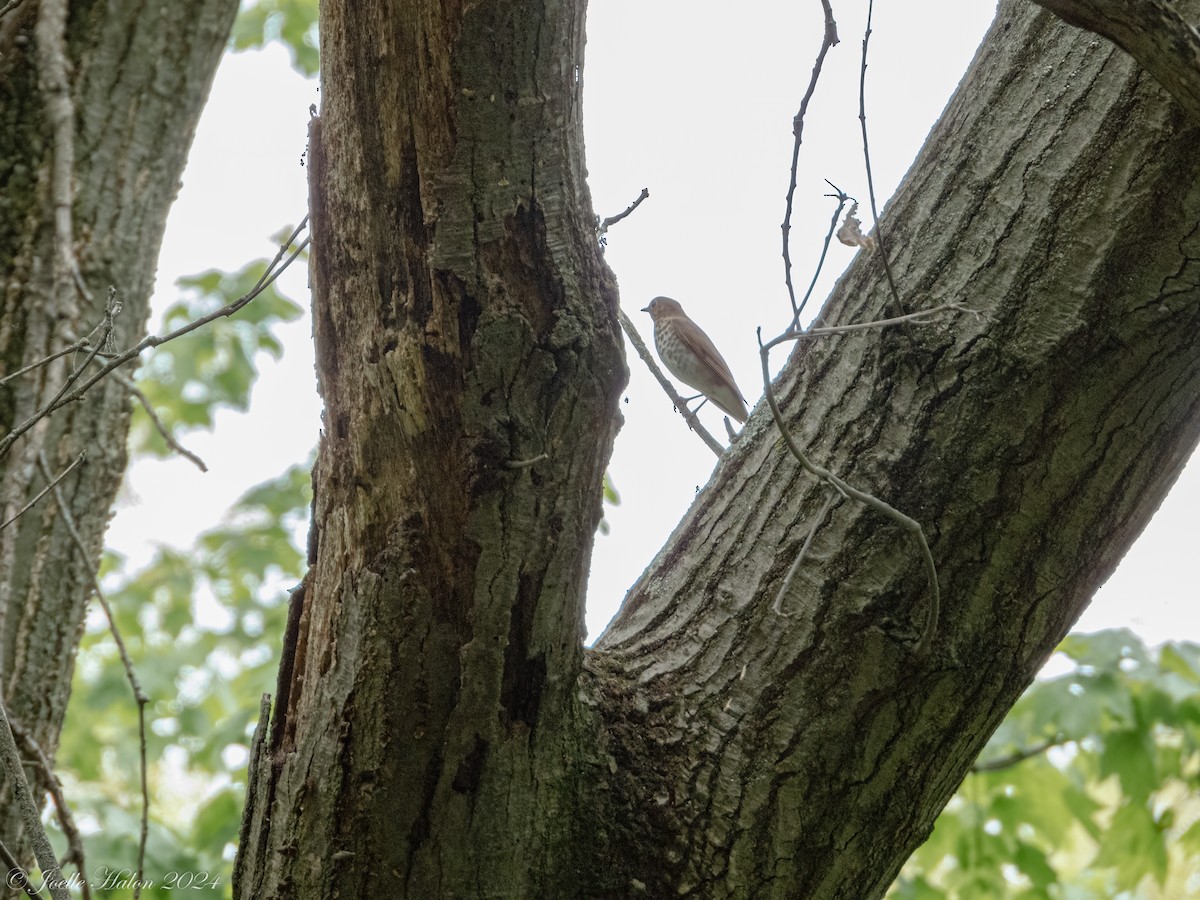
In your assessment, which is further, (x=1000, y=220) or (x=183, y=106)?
(x=183, y=106)

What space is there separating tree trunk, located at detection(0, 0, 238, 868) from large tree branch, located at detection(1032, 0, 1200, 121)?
1.87 m

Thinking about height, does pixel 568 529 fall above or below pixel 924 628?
above

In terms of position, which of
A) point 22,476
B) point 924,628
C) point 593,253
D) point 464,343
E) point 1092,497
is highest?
point 22,476

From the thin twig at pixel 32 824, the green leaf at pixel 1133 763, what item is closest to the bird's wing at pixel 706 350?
the green leaf at pixel 1133 763

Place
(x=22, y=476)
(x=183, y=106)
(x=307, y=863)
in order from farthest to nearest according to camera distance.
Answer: (x=183, y=106)
(x=22, y=476)
(x=307, y=863)

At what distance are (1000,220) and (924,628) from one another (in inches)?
25.4

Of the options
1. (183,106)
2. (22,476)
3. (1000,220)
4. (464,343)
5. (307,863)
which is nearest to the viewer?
(464,343)

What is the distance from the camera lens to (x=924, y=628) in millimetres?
1554

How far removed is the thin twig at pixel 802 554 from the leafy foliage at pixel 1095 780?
232cm

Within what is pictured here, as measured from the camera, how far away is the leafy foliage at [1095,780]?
3.63 m

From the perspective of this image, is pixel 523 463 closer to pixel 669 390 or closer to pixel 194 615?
pixel 669 390

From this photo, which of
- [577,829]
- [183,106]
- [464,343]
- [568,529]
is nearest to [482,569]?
[568,529]

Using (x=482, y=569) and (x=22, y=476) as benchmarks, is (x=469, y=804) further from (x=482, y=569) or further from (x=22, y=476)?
(x=22, y=476)

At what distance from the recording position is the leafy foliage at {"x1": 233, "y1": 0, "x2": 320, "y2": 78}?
6176 millimetres
